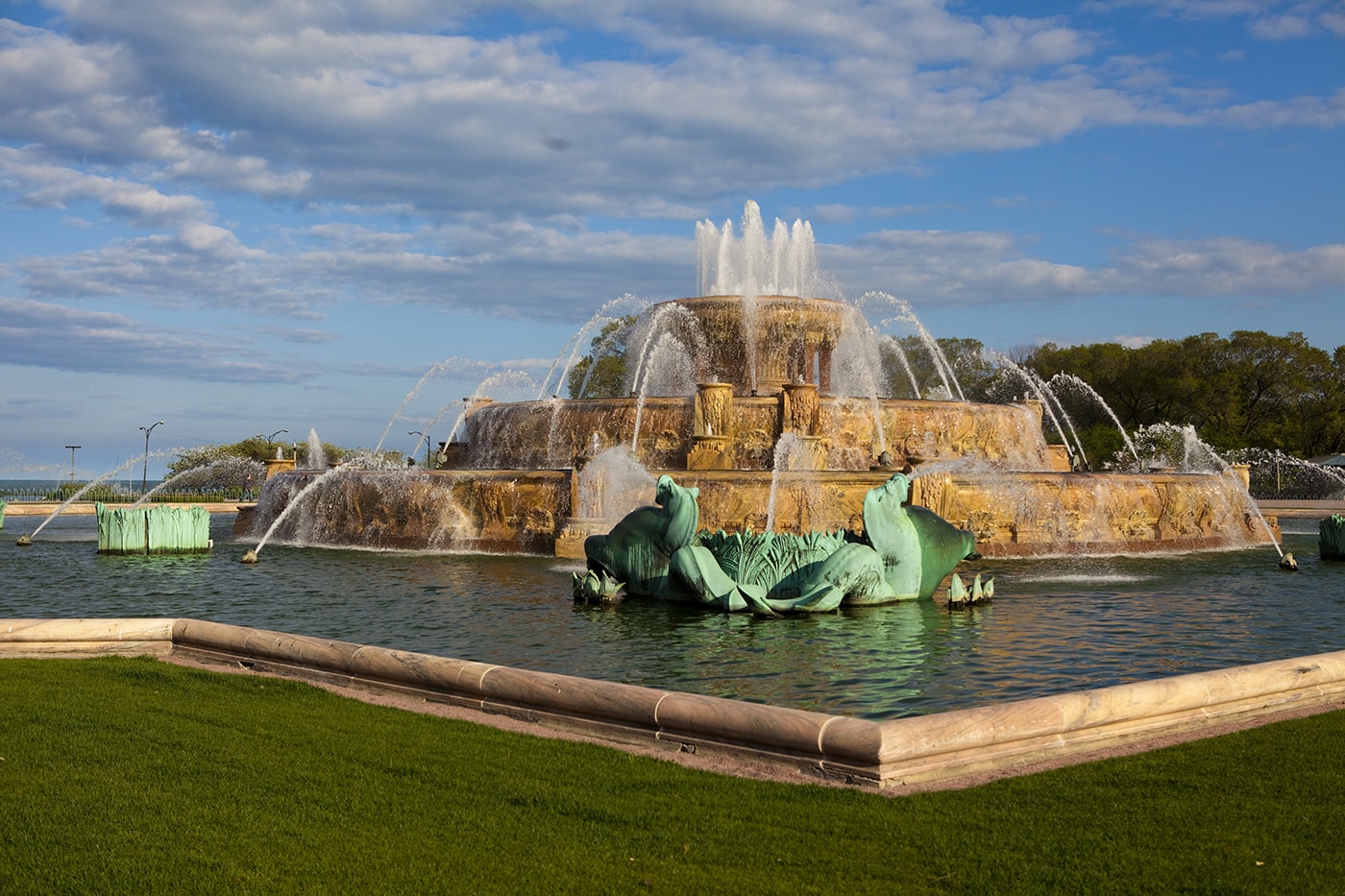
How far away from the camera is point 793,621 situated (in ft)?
44.2

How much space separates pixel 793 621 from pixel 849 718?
6.50m

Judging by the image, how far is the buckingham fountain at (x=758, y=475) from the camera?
2227 centimetres

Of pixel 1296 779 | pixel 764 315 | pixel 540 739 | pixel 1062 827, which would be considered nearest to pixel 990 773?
pixel 1062 827

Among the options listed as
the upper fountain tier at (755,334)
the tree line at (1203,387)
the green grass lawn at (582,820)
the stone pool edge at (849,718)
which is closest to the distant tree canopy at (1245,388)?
the tree line at (1203,387)

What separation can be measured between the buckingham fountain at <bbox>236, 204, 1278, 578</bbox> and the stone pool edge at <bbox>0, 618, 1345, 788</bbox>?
31.1ft

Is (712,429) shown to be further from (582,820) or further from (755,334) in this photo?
(582,820)

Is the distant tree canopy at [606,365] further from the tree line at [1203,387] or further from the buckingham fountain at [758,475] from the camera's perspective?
the buckingham fountain at [758,475]

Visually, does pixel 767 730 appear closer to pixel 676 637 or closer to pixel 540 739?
pixel 540 739

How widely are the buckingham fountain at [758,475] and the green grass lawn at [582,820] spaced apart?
38.2 ft

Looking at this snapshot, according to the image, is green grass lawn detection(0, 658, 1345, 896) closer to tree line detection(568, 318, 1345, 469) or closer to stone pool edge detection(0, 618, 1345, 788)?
stone pool edge detection(0, 618, 1345, 788)

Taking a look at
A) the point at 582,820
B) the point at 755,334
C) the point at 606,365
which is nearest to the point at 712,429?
the point at 755,334

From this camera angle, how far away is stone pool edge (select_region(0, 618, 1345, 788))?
6.90 metres

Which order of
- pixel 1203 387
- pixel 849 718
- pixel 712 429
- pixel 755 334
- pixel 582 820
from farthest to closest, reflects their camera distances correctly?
pixel 1203 387
pixel 755 334
pixel 712 429
pixel 849 718
pixel 582 820

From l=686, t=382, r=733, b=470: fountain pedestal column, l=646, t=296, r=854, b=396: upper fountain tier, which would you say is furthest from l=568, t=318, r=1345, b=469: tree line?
l=686, t=382, r=733, b=470: fountain pedestal column
